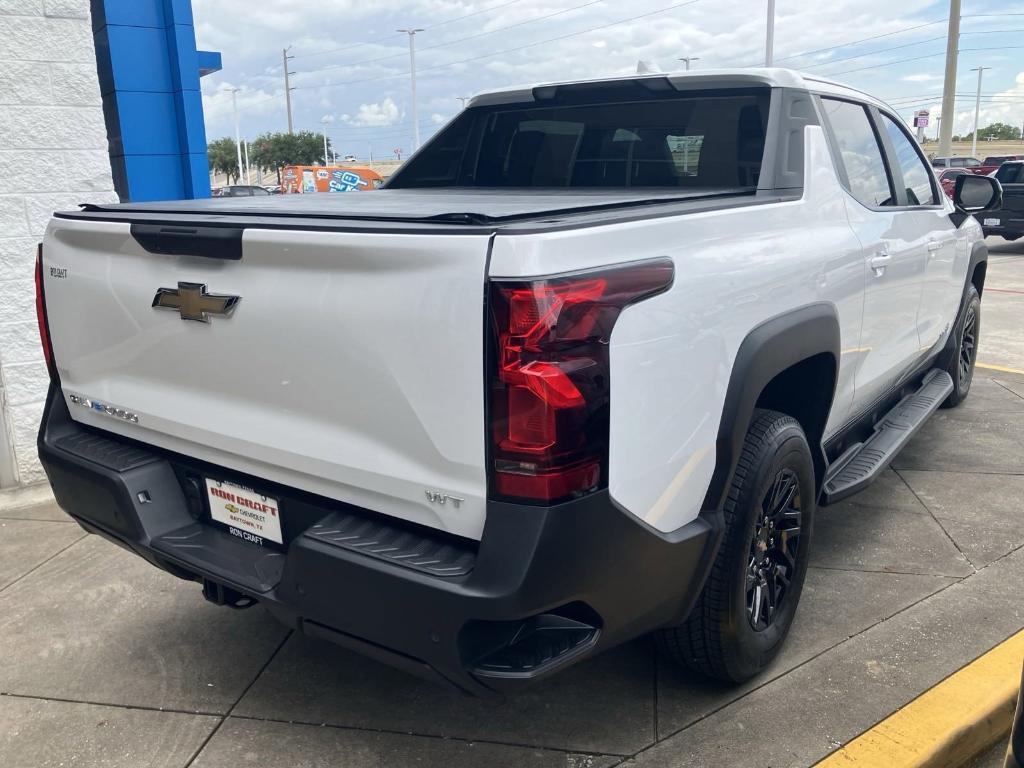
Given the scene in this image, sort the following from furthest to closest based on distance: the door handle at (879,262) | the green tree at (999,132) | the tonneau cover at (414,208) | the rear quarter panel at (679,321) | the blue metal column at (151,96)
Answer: the green tree at (999,132) < the blue metal column at (151,96) < the door handle at (879,262) < the tonneau cover at (414,208) < the rear quarter panel at (679,321)

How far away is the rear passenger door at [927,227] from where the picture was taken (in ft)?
14.0

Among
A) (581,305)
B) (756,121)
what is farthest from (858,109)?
(581,305)

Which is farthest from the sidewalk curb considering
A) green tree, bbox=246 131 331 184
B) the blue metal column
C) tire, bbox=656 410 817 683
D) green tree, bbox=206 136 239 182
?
green tree, bbox=206 136 239 182

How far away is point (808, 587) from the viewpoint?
143 inches

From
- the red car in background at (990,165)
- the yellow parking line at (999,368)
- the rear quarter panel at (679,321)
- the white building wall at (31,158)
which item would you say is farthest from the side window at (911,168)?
the red car in background at (990,165)

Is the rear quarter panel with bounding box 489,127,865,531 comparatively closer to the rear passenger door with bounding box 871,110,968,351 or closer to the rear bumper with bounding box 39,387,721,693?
the rear bumper with bounding box 39,387,721,693

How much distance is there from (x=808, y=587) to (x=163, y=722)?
239 cm

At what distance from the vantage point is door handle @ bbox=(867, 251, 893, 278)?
11.4 feet

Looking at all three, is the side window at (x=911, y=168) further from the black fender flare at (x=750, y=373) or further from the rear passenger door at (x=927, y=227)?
the black fender flare at (x=750, y=373)

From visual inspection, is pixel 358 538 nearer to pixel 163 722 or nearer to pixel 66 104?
pixel 163 722

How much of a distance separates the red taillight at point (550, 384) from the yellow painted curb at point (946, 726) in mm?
1258

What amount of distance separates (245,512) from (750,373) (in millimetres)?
1453

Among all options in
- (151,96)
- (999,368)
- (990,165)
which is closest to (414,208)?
(151,96)

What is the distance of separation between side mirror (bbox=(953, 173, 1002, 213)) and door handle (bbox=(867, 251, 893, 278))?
5.95ft
